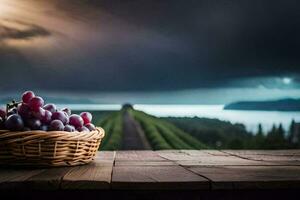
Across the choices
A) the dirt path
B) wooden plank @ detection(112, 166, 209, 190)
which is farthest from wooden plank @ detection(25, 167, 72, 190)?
the dirt path

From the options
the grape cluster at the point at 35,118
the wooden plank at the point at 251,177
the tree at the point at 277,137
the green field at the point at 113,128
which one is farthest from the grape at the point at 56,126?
the green field at the point at 113,128

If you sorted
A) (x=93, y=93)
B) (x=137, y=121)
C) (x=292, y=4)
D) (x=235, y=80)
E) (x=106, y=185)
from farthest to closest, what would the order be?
(x=137, y=121) → (x=235, y=80) → (x=93, y=93) → (x=292, y=4) → (x=106, y=185)

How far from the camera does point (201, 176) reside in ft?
3.76

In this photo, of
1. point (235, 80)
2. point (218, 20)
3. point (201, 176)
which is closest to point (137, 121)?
point (235, 80)

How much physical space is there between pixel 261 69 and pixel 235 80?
0.31m

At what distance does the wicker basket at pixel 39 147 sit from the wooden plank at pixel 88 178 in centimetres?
6

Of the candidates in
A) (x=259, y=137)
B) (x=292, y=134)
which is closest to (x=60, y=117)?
(x=292, y=134)

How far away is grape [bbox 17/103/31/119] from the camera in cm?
139

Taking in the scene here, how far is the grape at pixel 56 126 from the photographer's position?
4.53 ft

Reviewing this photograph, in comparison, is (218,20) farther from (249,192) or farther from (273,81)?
(249,192)

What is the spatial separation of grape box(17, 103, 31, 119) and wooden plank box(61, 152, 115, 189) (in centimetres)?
22

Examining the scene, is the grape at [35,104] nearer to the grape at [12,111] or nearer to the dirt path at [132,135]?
the grape at [12,111]

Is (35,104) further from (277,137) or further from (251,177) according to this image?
(277,137)

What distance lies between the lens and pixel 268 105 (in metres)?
4.98
